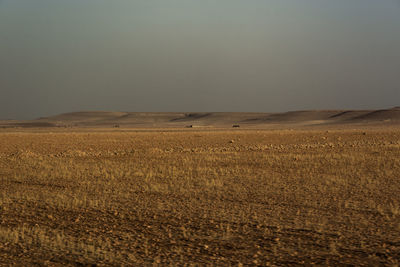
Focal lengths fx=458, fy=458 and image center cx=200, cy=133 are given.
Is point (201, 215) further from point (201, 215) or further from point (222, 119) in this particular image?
point (222, 119)

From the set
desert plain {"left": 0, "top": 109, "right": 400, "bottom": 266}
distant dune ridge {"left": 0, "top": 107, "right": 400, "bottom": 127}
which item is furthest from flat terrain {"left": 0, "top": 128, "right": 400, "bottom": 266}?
distant dune ridge {"left": 0, "top": 107, "right": 400, "bottom": 127}

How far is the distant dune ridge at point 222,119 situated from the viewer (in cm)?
10119

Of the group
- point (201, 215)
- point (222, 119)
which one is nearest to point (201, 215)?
point (201, 215)

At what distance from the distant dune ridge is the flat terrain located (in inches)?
2896

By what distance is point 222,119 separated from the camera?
136 m

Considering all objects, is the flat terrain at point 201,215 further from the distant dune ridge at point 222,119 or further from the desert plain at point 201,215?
the distant dune ridge at point 222,119

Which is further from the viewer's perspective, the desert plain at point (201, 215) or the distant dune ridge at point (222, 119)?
the distant dune ridge at point (222, 119)

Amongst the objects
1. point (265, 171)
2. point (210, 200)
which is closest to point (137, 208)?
point (210, 200)

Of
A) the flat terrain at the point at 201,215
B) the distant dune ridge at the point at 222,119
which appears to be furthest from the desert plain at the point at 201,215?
the distant dune ridge at the point at 222,119

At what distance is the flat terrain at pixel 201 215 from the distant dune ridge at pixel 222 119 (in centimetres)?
7355

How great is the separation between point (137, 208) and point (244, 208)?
8.47ft

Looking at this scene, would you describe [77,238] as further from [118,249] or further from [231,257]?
[231,257]

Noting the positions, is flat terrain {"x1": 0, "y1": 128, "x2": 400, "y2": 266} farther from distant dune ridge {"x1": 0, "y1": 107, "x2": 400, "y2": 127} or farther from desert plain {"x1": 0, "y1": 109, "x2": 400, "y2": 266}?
distant dune ridge {"x1": 0, "y1": 107, "x2": 400, "y2": 127}

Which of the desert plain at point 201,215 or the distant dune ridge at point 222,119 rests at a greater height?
the distant dune ridge at point 222,119
